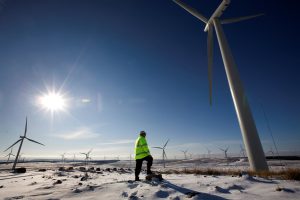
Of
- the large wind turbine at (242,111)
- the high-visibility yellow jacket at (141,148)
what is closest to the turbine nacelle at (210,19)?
the large wind turbine at (242,111)

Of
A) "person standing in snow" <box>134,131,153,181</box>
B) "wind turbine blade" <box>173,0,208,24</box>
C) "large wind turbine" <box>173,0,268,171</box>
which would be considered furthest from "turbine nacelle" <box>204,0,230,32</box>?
"person standing in snow" <box>134,131,153,181</box>

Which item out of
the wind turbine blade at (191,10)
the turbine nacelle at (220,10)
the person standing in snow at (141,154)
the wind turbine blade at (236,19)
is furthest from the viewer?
the wind turbine blade at (191,10)

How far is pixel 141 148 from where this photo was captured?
7855mm

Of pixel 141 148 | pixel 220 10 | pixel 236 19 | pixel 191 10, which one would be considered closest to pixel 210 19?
pixel 220 10

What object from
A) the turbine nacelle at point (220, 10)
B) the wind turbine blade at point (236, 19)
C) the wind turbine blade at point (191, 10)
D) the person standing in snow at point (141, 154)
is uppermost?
the wind turbine blade at point (191, 10)

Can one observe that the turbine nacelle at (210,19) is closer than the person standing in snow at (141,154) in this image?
No

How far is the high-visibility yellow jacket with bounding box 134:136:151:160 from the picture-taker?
25.5 feet

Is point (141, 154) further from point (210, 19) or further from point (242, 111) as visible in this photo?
point (210, 19)

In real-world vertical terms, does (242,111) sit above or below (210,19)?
below

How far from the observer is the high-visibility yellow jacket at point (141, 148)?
7.76 meters

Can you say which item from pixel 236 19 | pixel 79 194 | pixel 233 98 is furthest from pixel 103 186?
pixel 236 19

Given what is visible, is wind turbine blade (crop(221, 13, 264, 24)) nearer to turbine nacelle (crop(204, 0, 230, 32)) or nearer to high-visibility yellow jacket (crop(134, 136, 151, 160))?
turbine nacelle (crop(204, 0, 230, 32))

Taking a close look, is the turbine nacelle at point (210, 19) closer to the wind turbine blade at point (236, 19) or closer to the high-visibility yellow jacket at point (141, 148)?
the wind turbine blade at point (236, 19)

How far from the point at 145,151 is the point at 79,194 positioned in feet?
10.2
